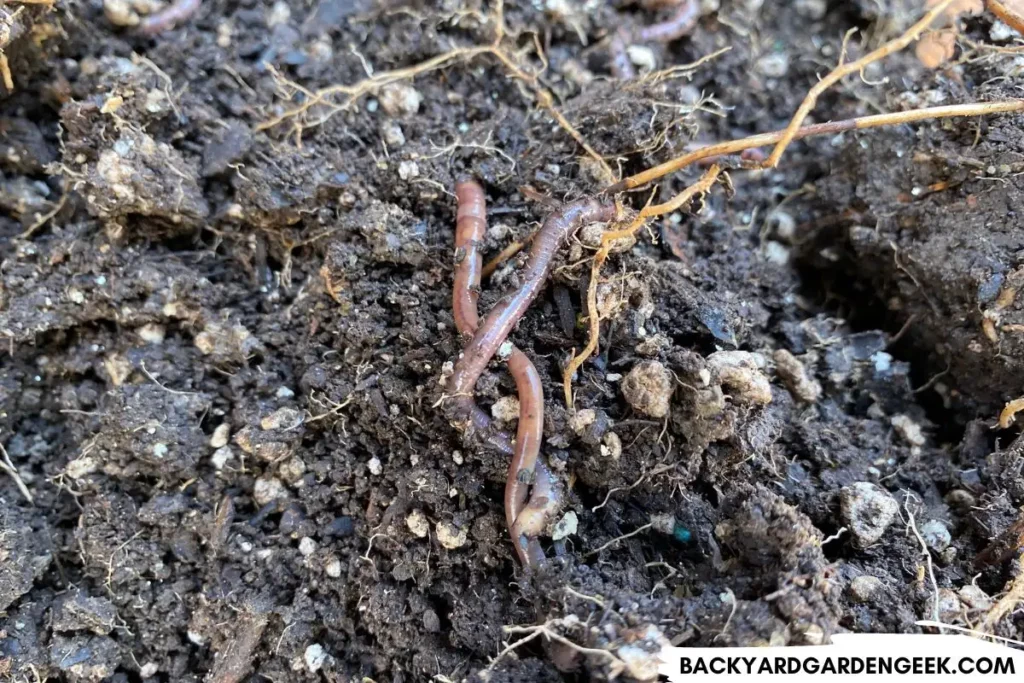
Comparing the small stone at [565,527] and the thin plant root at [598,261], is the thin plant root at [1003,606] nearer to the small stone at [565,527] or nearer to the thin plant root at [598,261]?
the small stone at [565,527]

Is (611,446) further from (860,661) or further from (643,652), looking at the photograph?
(860,661)

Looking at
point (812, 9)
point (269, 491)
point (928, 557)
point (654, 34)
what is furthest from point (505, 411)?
point (812, 9)

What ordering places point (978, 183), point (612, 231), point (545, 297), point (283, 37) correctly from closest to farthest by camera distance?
1. point (612, 231)
2. point (545, 297)
3. point (978, 183)
4. point (283, 37)

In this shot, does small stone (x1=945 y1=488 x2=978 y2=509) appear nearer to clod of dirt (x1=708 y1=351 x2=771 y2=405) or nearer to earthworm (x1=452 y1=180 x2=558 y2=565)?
clod of dirt (x1=708 y1=351 x2=771 y2=405)

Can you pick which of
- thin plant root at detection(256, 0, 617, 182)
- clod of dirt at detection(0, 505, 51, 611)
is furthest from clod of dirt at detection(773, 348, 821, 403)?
clod of dirt at detection(0, 505, 51, 611)

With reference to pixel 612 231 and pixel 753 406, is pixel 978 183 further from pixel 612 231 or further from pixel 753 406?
pixel 612 231

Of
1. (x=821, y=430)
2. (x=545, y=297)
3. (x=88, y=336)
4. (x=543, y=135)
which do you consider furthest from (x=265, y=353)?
(x=821, y=430)

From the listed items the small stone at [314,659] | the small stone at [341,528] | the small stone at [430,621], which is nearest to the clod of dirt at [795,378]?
the small stone at [430,621]
